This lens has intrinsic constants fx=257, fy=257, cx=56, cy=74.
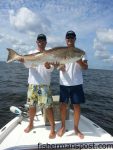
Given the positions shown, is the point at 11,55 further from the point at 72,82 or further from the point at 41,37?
the point at 72,82

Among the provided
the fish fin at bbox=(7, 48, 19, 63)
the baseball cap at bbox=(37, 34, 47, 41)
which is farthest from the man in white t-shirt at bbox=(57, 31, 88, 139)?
the fish fin at bbox=(7, 48, 19, 63)

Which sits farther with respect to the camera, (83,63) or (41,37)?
(41,37)

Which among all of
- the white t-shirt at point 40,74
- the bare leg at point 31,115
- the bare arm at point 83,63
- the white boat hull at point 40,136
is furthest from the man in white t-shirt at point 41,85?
the bare arm at point 83,63

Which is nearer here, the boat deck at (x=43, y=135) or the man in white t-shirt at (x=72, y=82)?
the boat deck at (x=43, y=135)

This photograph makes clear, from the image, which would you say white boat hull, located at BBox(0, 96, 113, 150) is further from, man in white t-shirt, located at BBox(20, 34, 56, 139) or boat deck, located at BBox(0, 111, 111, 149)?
man in white t-shirt, located at BBox(20, 34, 56, 139)

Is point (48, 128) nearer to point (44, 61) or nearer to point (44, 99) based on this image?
point (44, 99)

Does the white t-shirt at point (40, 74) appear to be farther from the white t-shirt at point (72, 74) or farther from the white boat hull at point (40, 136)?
the white boat hull at point (40, 136)

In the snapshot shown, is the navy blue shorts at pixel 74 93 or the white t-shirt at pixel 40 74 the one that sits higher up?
the white t-shirt at pixel 40 74

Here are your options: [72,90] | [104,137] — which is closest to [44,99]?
[72,90]

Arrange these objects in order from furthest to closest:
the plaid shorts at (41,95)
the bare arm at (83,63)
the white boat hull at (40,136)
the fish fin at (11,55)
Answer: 1. the plaid shorts at (41,95)
2. the fish fin at (11,55)
3. the bare arm at (83,63)
4. the white boat hull at (40,136)

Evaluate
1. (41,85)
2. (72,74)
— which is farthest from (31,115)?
(72,74)

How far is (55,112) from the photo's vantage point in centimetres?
706

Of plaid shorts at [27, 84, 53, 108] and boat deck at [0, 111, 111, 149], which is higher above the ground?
plaid shorts at [27, 84, 53, 108]

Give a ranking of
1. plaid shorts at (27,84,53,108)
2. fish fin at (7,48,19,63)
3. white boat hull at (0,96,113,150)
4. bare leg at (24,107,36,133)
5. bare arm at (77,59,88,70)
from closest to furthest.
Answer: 1. white boat hull at (0,96,113,150)
2. bare arm at (77,59,88,70)
3. fish fin at (7,48,19,63)
4. plaid shorts at (27,84,53,108)
5. bare leg at (24,107,36,133)
